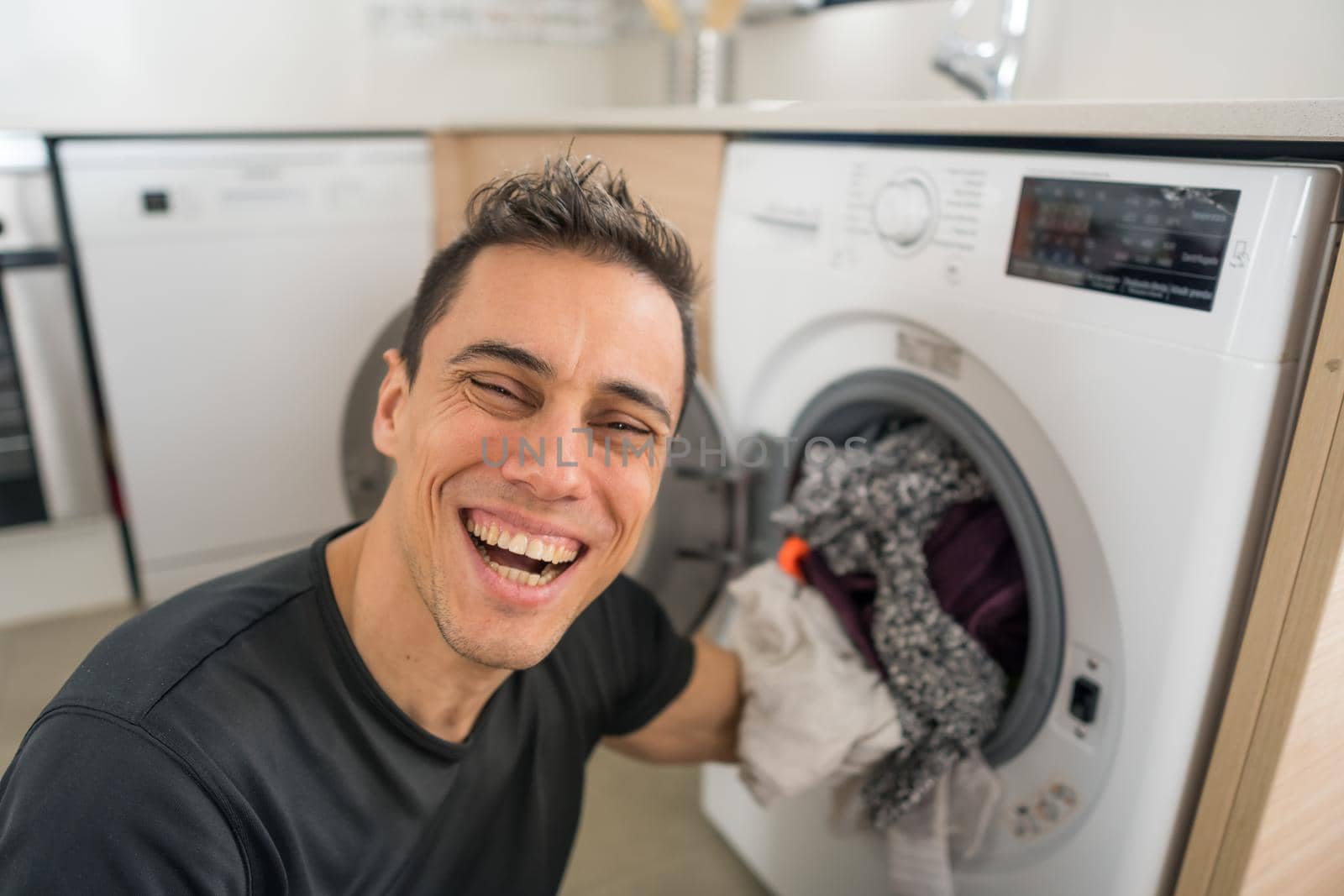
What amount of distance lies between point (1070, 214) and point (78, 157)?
5.22ft

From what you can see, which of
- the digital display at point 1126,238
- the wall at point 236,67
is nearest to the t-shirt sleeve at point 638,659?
the digital display at point 1126,238

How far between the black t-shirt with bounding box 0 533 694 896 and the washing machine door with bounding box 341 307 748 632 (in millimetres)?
313

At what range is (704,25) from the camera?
181cm

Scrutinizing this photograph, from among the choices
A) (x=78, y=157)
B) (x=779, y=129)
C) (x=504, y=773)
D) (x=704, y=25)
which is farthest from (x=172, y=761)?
(x=704, y=25)

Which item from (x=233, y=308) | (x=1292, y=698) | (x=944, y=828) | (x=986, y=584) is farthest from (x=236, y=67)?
(x=1292, y=698)

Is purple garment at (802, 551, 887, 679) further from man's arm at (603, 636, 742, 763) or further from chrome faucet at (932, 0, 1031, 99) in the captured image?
chrome faucet at (932, 0, 1031, 99)

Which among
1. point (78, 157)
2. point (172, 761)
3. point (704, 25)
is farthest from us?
point (704, 25)

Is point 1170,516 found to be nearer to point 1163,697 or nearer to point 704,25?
point 1163,697

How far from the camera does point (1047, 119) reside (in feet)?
2.48

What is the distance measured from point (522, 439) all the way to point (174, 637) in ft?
0.90

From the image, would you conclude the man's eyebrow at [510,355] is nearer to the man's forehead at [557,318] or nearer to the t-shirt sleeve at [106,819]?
the man's forehead at [557,318]

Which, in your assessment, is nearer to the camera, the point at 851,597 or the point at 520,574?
the point at 520,574

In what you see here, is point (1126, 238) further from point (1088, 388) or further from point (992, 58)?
point (992, 58)

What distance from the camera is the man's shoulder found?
1.92 ft
